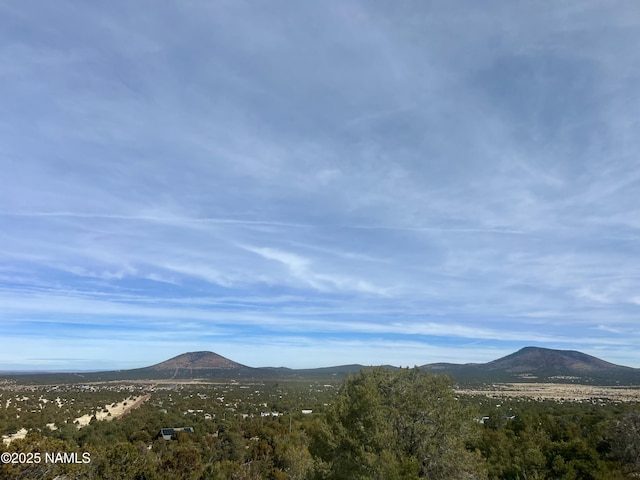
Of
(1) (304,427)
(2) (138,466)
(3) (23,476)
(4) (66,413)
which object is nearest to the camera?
(3) (23,476)

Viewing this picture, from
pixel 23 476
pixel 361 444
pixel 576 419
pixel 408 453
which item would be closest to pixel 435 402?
pixel 408 453

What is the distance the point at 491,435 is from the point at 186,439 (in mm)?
35384

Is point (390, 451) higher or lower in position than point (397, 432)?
lower

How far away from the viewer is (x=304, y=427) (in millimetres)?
59094

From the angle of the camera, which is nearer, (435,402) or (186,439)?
(435,402)

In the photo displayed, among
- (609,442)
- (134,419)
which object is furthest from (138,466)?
(609,442)

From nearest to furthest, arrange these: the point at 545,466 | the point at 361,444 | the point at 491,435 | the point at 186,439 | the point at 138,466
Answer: the point at 361,444
the point at 138,466
the point at 545,466
the point at 491,435
the point at 186,439

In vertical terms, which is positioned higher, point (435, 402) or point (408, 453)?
point (435, 402)

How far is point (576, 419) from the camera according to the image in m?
65.8

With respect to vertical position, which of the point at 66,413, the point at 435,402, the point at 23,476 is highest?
the point at 435,402

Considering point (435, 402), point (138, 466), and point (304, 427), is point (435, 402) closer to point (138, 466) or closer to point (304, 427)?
point (138, 466)

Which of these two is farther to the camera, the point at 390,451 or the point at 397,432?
the point at 397,432

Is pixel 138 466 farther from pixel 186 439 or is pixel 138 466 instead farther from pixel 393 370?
pixel 186 439

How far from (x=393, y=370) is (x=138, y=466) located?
18.5 m
